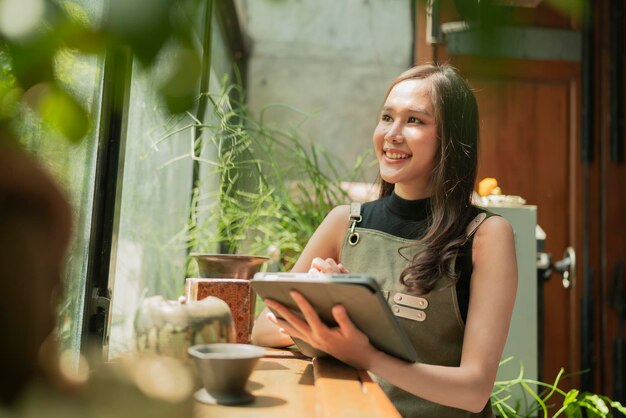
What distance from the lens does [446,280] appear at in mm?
1443

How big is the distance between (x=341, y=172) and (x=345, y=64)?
641 mm

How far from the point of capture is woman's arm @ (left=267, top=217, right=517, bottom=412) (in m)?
1.04

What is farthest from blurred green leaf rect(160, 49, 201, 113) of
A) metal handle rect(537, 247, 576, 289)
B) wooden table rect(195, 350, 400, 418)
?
metal handle rect(537, 247, 576, 289)

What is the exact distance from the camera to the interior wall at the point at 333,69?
391cm

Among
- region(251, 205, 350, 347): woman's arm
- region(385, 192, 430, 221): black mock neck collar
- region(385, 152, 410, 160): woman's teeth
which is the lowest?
region(251, 205, 350, 347): woman's arm

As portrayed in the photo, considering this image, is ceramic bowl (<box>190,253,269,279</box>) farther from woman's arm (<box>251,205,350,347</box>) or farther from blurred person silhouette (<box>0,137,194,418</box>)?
blurred person silhouette (<box>0,137,194,418</box>)

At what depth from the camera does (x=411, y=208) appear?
1.63m

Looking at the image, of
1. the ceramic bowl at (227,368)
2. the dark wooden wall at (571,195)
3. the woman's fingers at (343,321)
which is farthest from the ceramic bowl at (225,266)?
the dark wooden wall at (571,195)

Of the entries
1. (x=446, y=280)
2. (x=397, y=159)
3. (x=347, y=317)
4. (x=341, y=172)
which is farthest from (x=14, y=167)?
(x=341, y=172)

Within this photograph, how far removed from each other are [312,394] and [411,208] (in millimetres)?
811

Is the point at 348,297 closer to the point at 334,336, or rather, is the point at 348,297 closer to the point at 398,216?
the point at 334,336

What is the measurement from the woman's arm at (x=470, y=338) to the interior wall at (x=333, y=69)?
2.48 meters

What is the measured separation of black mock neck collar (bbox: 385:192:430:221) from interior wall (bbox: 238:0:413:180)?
7.42 ft

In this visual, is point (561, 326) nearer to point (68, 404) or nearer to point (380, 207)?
point (380, 207)
